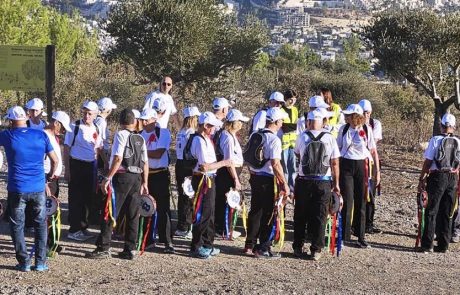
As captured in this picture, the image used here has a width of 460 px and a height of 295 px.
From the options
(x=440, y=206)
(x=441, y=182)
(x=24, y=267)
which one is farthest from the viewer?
(x=440, y=206)

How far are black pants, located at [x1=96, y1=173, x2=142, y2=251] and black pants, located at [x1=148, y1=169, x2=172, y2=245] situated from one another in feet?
1.87

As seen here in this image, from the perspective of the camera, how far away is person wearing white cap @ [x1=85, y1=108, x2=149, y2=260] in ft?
27.3

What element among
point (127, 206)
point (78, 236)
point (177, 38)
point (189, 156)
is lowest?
point (78, 236)

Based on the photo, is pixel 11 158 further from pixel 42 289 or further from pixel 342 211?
pixel 342 211

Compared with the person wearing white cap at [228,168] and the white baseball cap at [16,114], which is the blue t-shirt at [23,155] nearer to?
the white baseball cap at [16,114]

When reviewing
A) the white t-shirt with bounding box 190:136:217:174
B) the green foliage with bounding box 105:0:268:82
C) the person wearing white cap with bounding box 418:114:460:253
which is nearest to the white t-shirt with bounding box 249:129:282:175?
the white t-shirt with bounding box 190:136:217:174

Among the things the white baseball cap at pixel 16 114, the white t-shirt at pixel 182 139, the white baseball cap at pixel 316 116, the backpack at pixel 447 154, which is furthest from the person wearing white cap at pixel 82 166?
the backpack at pixel 447 154

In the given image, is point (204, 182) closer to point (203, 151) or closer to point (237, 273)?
point (203, 151)

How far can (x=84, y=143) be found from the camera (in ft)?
30.3

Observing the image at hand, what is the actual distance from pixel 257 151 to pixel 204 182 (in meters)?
0.71

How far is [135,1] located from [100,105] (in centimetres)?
1196

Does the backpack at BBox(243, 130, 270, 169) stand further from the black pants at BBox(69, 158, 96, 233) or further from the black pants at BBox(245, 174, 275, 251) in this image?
the black pants at BBox(69, 158, 96, 233)

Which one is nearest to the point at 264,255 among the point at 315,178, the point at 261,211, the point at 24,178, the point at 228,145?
the point at 261,211

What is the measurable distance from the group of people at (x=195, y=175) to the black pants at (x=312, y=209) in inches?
0.5
